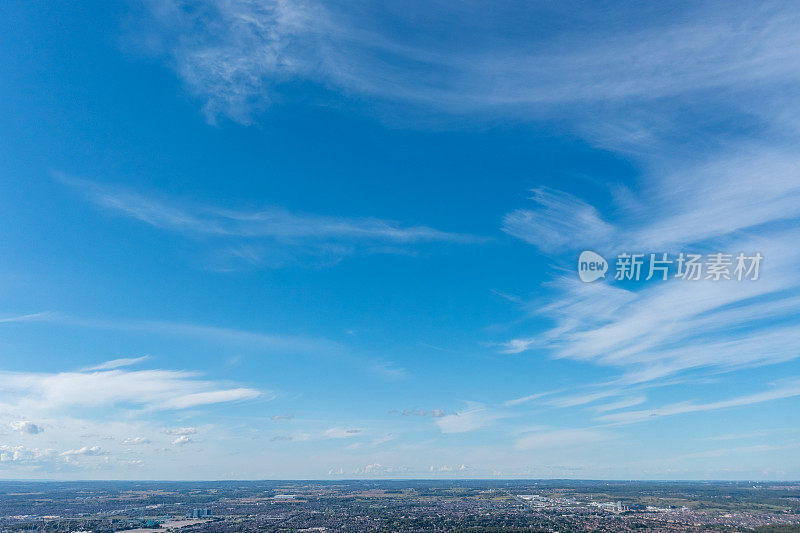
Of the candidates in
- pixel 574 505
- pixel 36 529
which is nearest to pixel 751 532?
pixel 574 505

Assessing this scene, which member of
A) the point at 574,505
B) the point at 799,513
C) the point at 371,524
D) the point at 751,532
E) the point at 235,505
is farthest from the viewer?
the point at 235,505

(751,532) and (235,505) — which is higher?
(751,532)

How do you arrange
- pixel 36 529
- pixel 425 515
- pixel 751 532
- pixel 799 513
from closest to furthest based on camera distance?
pixel 751 532 < pixel 36 529 < pixel 799 513 < pixel 425 515

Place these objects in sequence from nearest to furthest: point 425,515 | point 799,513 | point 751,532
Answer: point 751,532
point 799,513
point 425,515

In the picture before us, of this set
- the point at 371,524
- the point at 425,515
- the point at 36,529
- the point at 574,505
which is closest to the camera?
the point at 36,529

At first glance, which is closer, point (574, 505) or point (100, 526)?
point (100, 526)

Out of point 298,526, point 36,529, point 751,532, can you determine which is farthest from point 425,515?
point 36,529

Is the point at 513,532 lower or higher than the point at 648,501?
higher

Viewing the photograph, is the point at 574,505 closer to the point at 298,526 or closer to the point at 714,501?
the point at 714,501

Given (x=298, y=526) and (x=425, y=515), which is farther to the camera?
(x=425, y=515)

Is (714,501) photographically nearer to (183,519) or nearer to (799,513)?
(799,513)
